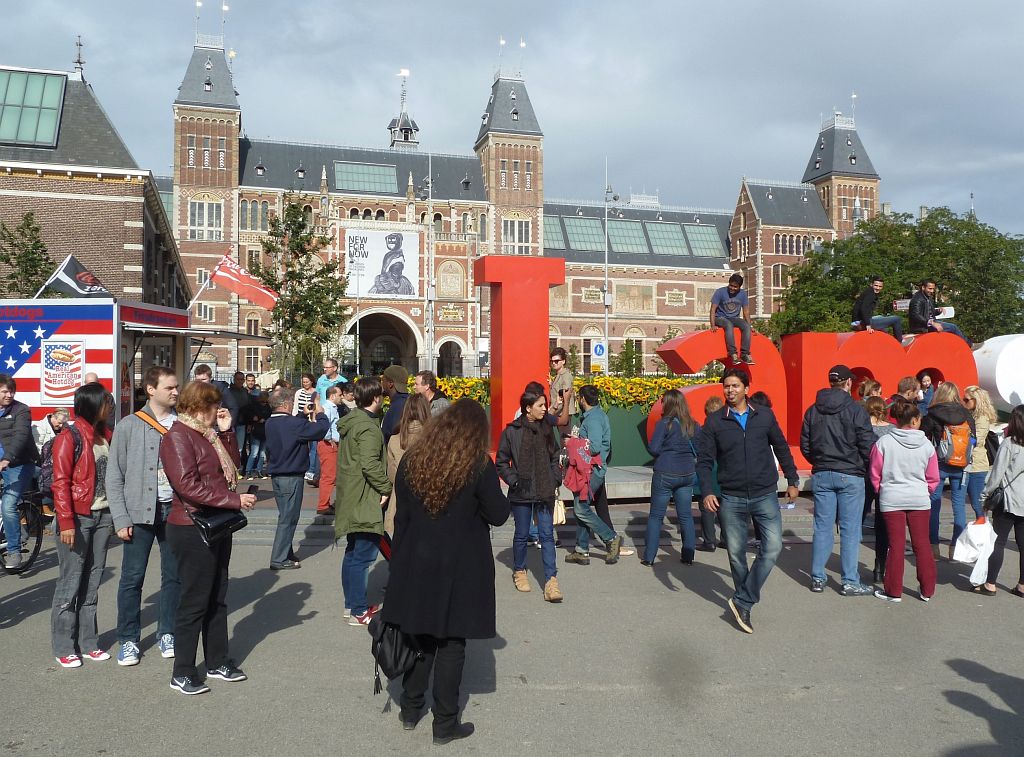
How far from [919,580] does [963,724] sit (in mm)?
2510

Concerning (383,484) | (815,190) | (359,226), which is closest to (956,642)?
(383,484)

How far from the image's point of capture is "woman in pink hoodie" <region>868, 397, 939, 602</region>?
6059 mm

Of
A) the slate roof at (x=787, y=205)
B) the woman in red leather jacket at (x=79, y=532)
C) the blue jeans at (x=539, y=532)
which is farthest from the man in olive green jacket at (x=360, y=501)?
the slate roof at (x=787, y=205)

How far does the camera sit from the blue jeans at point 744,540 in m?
5.20

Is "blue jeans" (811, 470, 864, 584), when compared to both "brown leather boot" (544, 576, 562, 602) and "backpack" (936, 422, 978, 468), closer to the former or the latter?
"backpack" (936, 422, 978, 468)

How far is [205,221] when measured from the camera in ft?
172

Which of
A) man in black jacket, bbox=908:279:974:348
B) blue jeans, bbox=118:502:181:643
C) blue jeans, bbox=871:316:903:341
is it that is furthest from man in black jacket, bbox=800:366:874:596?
man in black jacket, bbox=908:279:974:348

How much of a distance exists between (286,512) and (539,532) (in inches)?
93.4

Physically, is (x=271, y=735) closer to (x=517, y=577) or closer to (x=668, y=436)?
(x=517, y=577)

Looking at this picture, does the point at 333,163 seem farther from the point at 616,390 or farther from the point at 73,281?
the point at 616,390

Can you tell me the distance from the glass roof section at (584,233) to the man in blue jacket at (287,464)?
186 feet

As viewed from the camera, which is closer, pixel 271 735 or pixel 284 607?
pixel 271 735

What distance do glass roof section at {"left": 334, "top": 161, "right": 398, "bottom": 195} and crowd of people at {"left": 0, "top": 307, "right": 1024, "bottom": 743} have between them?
50.7 m

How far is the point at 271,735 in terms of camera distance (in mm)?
3639
